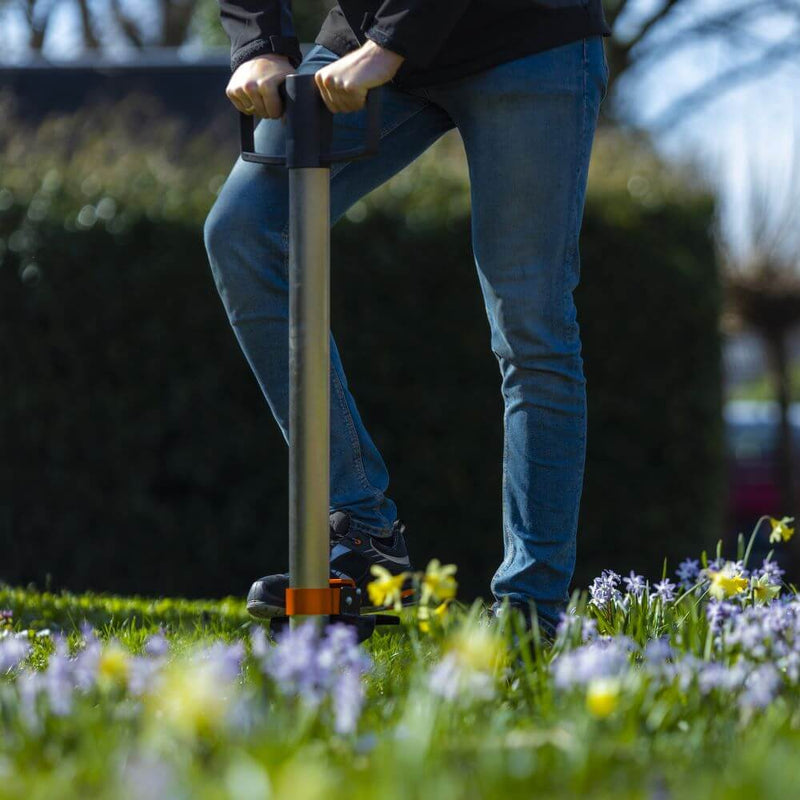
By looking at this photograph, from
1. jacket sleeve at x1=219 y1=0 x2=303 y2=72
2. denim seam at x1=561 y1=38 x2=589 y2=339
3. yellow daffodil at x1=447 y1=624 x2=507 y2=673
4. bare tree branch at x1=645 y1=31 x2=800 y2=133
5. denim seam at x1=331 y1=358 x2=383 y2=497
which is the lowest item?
yellow daffodil at x1=447 y1=624 x2=507 y2=673

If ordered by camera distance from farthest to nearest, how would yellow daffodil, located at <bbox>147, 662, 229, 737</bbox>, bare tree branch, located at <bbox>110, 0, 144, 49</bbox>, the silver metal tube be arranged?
1. bare tree branch, located at <bbox>110, 0, 144, 49</bbox>
2. the silver metal tube
3. yellow daffodil, located at <bbox>147, 662, 229, 737</bbox>

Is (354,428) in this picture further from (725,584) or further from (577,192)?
(725,584)

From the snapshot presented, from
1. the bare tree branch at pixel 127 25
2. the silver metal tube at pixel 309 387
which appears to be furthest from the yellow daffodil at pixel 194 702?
the bare tree branch at pixel 127 25

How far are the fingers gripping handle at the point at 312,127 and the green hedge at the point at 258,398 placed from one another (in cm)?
294

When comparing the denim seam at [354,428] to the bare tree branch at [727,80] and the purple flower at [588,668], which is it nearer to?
the purple flower at [588,668]

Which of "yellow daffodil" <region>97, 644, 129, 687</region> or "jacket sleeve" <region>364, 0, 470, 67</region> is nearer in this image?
"yellow daffodil" <region>97, 644, 129, 687</region>

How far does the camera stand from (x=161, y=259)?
16.5 feet

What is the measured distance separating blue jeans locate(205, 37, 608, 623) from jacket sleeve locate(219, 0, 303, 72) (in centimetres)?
12

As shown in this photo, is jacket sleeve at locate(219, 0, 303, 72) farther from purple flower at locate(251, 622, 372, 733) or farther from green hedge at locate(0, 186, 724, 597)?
green hedge at locate(0, 186, 724, 597)

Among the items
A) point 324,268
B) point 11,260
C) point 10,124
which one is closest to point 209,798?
point 324,268

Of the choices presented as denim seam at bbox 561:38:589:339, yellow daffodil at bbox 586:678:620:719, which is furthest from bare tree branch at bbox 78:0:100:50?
yellow daffodil at bbox 586:678:620:719

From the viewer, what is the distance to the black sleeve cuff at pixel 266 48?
2246 millimetres

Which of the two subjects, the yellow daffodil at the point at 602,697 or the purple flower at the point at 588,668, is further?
the purple flower at the point at 588,668

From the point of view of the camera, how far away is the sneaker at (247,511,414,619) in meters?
2.20
